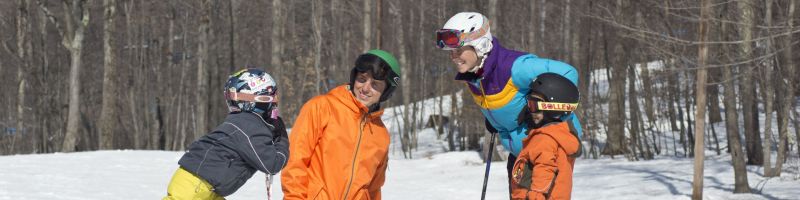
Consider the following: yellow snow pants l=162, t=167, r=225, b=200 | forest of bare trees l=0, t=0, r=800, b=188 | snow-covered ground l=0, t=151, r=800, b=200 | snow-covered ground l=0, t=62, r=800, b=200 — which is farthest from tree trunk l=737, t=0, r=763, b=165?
yellow snow pants l=162, t=167, r=225, b=200

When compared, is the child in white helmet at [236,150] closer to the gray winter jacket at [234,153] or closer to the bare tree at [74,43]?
the gray winter jacket at [234,153]

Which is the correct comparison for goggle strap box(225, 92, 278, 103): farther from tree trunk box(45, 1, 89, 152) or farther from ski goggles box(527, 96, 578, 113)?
tree trunk box(45, 1, 89, 152)

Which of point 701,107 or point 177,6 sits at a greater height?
point 177,6

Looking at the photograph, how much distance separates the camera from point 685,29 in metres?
19.3

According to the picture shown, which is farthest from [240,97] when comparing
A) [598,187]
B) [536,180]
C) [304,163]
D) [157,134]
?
[157,134]

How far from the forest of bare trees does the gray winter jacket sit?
6.51 meters

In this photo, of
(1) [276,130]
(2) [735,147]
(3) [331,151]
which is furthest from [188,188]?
(2) [735,147]

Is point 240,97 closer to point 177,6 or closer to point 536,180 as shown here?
point 536,180

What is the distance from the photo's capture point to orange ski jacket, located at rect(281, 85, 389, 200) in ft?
14.3

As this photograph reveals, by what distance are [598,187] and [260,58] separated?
3398 centimetres

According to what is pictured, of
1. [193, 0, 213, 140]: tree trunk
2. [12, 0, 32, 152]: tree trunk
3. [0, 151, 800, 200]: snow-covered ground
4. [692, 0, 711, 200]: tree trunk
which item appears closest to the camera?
[692, 0, 711, 200]: tree trunk

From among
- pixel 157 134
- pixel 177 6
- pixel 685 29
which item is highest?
pixel 177 6

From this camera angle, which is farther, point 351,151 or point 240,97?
point 240,97

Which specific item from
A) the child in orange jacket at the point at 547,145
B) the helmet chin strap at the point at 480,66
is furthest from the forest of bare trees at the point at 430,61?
the child in orange jacket at the point at 547,145
